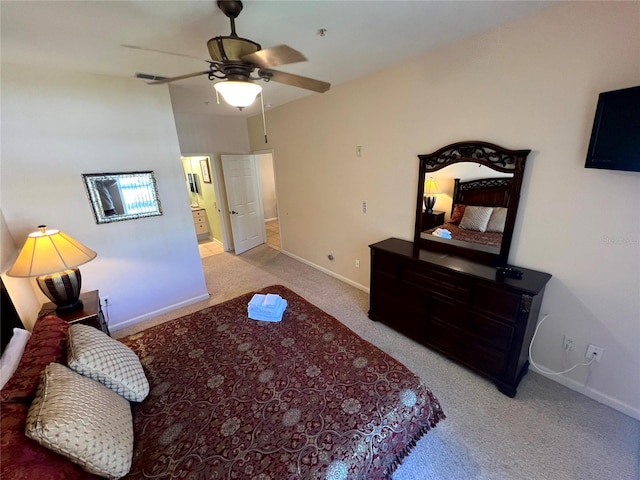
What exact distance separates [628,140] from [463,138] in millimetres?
1001

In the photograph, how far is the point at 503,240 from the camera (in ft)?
7.06

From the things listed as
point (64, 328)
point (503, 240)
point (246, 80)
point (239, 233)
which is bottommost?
point (239, 233)

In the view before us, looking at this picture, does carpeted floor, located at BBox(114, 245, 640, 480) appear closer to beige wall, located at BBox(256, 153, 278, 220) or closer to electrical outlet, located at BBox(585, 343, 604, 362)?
electrical outlet, located at BBox(585, 343, 604, 362)

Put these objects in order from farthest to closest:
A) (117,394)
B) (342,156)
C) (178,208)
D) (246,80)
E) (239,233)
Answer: (239,233), (342,156), (178,208), (246,80), (117,394)

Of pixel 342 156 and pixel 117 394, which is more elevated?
pixel 342 156

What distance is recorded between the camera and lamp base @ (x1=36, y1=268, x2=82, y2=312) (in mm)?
2035

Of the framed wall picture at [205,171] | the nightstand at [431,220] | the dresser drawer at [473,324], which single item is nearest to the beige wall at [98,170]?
the framed wall picture at [205,171]

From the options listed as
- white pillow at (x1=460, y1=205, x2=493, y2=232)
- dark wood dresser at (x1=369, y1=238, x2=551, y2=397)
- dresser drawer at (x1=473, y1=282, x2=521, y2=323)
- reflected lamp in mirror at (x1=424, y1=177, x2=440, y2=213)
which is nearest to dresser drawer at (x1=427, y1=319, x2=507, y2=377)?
dark wood dresser at (x1=369, y1=238, x2=551, y2=397)

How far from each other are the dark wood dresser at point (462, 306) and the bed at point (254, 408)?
866 mm

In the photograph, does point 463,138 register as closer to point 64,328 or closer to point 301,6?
point 301,6

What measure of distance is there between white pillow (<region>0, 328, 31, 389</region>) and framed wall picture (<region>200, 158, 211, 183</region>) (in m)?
4.12

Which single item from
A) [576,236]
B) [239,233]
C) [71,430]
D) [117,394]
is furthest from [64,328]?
[239,233]

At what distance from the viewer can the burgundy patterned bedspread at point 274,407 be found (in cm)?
107

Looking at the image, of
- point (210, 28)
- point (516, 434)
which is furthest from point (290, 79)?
point (516, 434)
